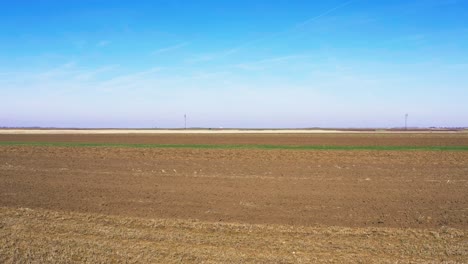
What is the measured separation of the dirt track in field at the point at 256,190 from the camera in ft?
37.1

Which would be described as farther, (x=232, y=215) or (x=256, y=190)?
(x=256, y=190)

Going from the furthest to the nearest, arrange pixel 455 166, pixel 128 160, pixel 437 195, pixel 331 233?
pixel 128 160 → pixel 455 166 → pixel 437 195 → pixel 331 233

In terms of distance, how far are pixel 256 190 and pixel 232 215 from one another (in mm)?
4092

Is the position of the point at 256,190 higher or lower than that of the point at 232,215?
higher

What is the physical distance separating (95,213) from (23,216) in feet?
5.97

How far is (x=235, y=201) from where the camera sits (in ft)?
42.9

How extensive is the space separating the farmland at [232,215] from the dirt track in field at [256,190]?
0.04 metres

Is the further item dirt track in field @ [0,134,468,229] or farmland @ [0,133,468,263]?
dirt track in field @ [0,134,468,229]

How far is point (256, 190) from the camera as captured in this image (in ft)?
49.9

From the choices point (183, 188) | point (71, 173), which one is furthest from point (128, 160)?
point (183, 188)

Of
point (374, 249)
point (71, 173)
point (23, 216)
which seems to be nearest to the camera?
point (374, 249)

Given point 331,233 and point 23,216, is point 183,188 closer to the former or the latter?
point 23,216

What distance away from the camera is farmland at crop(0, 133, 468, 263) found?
8.04 metres

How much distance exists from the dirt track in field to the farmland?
4 centimetres
